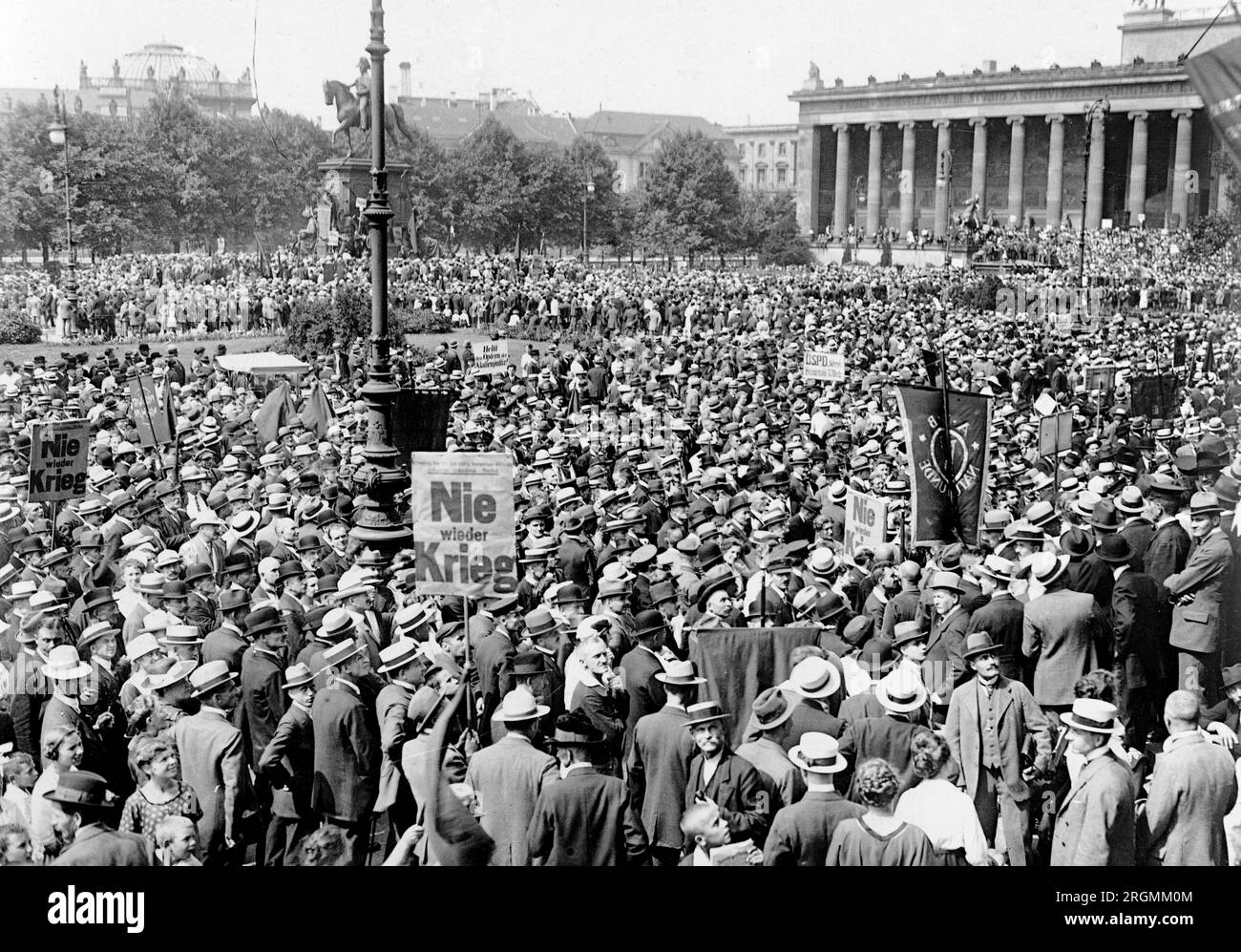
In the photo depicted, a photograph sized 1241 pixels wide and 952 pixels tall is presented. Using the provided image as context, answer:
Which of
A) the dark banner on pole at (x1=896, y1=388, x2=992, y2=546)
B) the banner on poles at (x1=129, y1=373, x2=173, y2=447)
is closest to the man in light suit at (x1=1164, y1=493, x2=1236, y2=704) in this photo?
the dark banner on pole at (x1=896, y1=388, x2=992, y2=546)

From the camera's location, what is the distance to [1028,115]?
91750 millimetres

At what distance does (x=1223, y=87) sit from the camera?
20.6ft

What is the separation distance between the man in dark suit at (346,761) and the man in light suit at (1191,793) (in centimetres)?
408

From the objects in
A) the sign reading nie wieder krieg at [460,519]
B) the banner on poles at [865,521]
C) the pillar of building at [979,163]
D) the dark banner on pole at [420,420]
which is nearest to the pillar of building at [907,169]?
the pillar of building at [979,163]

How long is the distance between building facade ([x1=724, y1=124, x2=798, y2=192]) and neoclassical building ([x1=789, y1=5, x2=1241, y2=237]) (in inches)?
217

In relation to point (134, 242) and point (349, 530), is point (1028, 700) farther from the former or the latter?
point (134, 242)

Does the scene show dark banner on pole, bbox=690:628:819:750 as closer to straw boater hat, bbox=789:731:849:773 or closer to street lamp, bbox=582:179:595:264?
straw boater hat, bbox=789:731:849:773

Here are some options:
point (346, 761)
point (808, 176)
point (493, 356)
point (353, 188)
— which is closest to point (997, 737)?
point (346, 761)

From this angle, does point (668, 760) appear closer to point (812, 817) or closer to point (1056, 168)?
point (812, 817)

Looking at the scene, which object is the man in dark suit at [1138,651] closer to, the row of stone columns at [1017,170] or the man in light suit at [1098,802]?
the man in light suit at [1098,802]

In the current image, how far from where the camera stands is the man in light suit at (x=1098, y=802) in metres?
7.05

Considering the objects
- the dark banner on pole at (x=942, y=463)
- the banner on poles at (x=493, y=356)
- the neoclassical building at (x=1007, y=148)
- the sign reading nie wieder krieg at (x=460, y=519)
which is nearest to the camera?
the sign reading nie wieder krieg at (x=460, y=519)

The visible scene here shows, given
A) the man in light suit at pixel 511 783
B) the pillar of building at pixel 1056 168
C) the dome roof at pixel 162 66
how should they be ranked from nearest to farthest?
the man in light suit at pixel 511 783 < the dome roof at pixel 162 66 < the pillar of building at pixel 1056 168

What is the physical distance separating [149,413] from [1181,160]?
3130 inches
